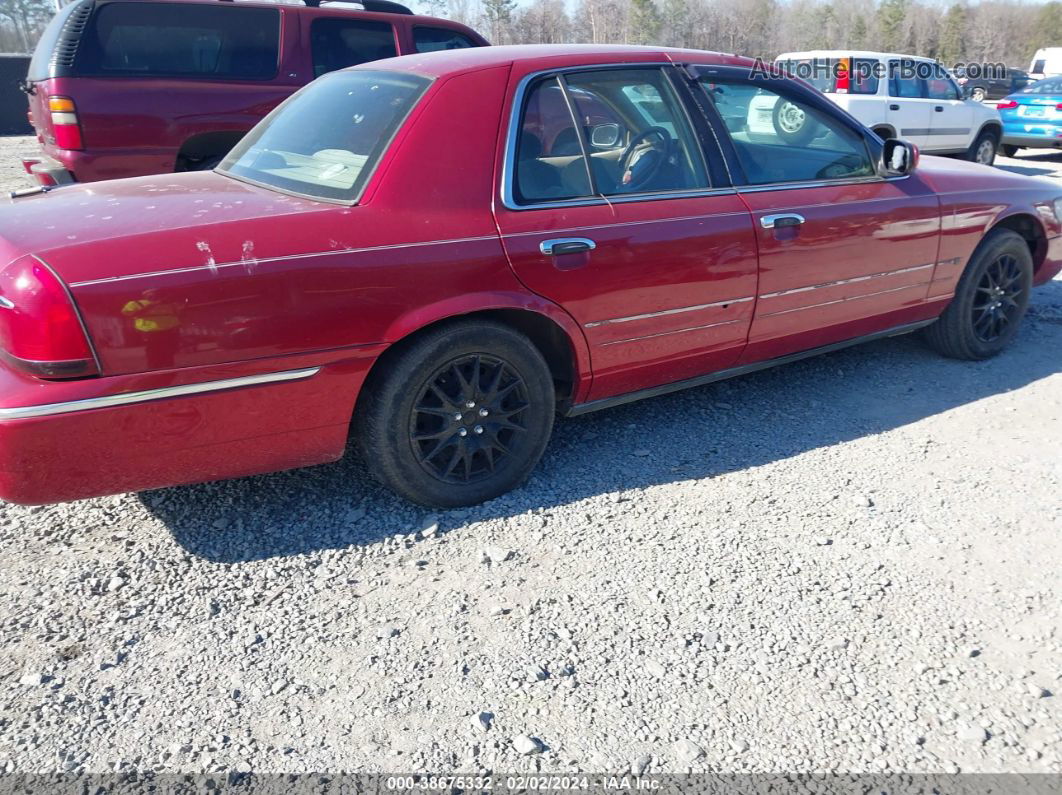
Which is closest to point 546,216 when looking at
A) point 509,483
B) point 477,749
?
point 509,483

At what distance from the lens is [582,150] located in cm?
348

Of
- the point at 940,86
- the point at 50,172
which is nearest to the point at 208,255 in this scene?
the point at 50,172

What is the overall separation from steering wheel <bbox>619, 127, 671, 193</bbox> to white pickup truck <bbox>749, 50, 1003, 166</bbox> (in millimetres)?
8815

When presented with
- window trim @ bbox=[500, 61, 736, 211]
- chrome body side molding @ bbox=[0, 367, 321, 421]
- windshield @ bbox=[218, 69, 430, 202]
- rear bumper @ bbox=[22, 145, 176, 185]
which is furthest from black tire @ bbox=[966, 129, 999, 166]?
chrome body side molding @ bbox=[0, 367, 321, 421]

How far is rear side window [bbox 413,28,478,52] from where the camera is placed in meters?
8.10

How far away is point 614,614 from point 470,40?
675 centimetres

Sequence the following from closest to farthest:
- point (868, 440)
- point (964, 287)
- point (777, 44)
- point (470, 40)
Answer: point (868, 440), point (964, 287), point (470, 40), point (777, 44)

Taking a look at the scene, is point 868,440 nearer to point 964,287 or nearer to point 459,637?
point 964,287

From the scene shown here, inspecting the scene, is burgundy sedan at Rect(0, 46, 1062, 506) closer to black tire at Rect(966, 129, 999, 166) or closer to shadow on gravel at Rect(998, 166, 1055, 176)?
black tire at Rect(966, 129, 999, 166)

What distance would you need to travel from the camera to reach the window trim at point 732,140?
3.81 meters

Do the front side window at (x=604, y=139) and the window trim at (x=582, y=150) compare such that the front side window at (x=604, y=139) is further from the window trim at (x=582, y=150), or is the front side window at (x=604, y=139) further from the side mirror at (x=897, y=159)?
the side mirror at (x=897, y=159)

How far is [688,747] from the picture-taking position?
7.45 feet

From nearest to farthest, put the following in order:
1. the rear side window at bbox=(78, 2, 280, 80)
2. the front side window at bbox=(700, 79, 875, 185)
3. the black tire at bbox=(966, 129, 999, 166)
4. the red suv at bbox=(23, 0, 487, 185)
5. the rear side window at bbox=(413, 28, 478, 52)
Result: the front side window at bbox=(700, 79, 875, 185) < the red suv at bbox=(23, 0, 487, 185) < the rear side window at bbox=(78, 2, 280, 80) < the rear side window at bbox=(413, 28, 478, 52) < the black tire at bbox=(966, 129, 999, 166)

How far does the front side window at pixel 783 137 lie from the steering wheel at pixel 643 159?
1.06ft
